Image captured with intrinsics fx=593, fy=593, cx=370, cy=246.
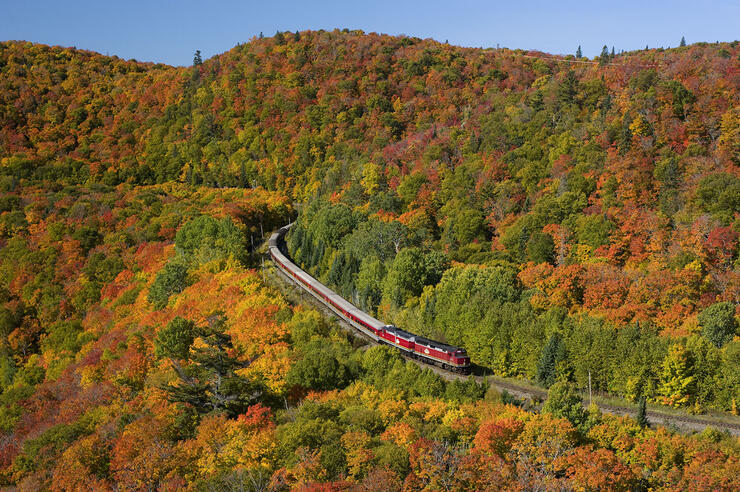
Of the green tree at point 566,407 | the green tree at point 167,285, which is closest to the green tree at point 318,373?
the green tree at point 566,407

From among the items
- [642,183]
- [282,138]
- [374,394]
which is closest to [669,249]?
[642,183]

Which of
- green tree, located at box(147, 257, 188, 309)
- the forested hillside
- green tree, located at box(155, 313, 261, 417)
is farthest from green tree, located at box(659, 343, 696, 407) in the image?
green tree, located at box(147, 257, 188, 309)

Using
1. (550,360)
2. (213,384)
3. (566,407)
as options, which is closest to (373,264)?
(550,360)

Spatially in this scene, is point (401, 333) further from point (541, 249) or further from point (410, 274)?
point (541, 249)

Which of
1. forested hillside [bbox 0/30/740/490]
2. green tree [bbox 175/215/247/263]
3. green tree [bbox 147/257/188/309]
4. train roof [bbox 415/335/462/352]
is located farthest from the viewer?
green tree [bbox 175/215/247/263]

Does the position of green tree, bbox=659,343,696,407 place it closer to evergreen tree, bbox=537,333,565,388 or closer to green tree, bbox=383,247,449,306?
evergreen tree, bbox=537,333,565,388

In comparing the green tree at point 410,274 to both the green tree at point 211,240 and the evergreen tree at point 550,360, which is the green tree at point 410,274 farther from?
the green tree at point 211,240
